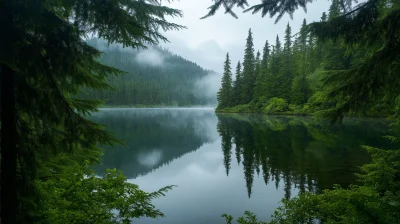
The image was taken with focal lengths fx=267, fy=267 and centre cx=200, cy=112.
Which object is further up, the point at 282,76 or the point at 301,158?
the point at 282,76

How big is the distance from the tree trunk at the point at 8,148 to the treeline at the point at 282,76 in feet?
125

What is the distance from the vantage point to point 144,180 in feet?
41.8

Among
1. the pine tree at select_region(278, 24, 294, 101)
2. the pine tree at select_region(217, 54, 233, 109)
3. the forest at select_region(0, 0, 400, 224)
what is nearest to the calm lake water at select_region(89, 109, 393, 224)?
the forest at select_region(0, 0, 400, 224)

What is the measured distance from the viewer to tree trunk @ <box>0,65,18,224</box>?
118 inches

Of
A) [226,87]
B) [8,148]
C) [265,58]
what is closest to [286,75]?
[265,58]

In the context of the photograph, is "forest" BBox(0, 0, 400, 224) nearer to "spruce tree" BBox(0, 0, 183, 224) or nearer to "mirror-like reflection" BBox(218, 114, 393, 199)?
"spruce tree" BBox(0, 0, 183, 224)

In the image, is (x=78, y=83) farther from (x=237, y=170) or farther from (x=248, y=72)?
(x=248, y=72)

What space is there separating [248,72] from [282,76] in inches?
545

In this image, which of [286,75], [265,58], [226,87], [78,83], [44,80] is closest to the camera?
[44,80]

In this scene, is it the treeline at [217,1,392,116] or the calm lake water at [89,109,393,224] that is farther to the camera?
the treeline at [217,1,392,116]

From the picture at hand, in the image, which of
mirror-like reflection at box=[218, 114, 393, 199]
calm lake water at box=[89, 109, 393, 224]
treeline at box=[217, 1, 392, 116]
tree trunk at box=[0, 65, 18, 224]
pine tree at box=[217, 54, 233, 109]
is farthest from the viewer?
pine tree at box=[217, 54, 233, 109]

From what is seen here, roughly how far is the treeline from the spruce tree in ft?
123

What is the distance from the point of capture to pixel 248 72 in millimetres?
69375

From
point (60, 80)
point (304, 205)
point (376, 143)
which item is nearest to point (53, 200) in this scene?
point (60, 80)
